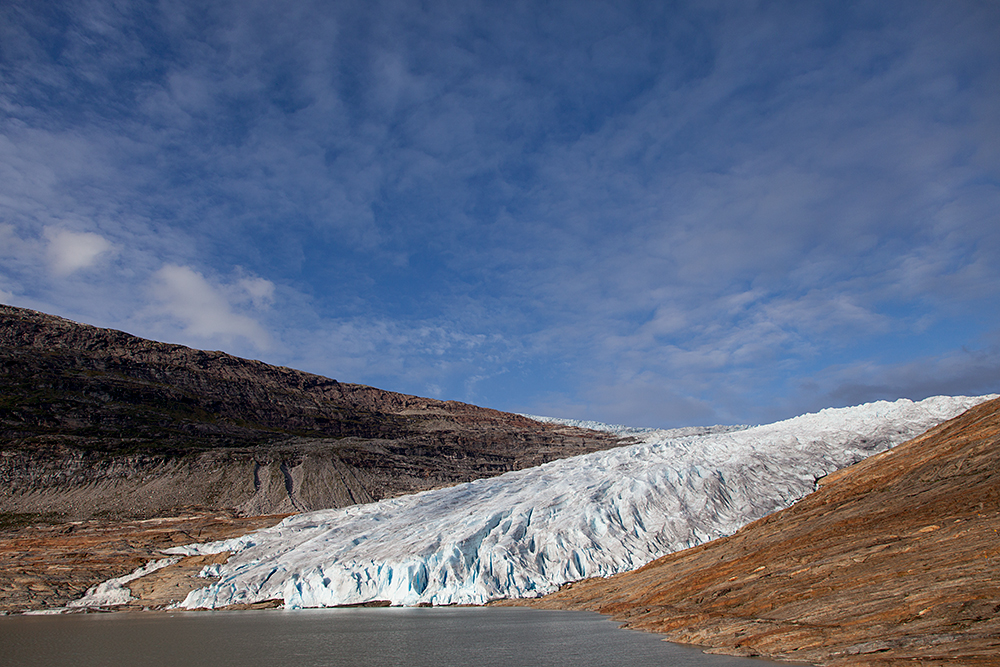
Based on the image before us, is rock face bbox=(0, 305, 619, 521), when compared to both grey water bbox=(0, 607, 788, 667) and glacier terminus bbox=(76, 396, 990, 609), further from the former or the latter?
grey water bbox=(0, 607, 788, 667)

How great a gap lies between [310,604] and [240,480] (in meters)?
56.2

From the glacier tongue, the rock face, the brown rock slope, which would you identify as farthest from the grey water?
the rock face

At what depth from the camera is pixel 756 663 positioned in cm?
1507

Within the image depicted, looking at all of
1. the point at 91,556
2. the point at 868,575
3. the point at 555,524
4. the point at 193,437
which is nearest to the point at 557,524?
the point at 555,524

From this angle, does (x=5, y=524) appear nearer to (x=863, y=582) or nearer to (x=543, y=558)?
(x=543, y=558)

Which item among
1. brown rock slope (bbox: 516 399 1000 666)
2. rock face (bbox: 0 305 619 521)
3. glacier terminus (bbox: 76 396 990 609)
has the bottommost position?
brown rock slope (bbox: 516 399 1000 666)

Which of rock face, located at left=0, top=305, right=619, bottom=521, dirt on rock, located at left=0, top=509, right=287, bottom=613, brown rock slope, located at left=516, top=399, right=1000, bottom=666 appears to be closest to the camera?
brown rock slope, located at left=516, top=399, right=1000, bottom=666

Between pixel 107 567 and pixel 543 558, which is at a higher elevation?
pixel 107 567

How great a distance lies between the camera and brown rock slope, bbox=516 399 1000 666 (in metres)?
13.8

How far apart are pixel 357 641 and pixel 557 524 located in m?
17.8

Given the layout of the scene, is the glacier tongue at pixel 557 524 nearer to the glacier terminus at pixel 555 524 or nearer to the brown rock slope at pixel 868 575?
the glacier terminus at pixel 555 524

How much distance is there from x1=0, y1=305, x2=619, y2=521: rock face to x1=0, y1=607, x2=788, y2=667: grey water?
175ft

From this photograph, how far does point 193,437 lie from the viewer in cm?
9956

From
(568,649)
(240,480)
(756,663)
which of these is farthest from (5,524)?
(756,663)
